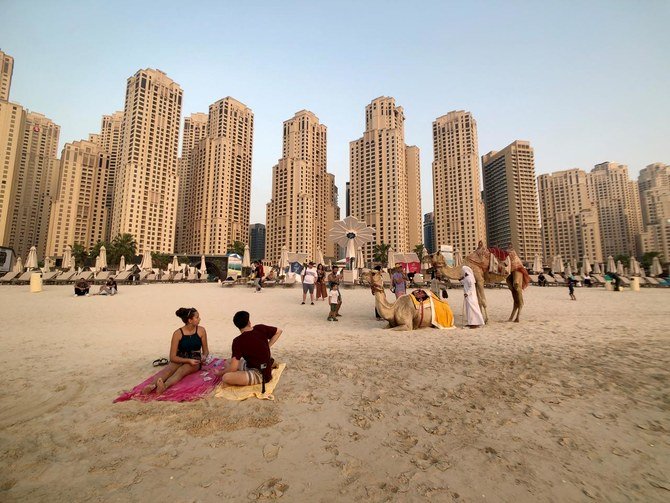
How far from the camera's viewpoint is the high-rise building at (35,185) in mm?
109812

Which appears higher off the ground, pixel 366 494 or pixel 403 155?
pixel 403 155

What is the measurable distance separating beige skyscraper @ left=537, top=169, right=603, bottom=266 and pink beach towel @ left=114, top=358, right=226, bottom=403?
420 ft

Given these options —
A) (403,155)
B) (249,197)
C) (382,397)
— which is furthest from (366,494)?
(249,197)

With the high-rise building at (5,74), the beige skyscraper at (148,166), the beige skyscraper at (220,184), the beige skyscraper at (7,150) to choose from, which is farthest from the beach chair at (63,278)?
the high-rise building at (5,74)

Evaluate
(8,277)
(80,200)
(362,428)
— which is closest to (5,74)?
(80,200)

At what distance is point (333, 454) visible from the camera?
10.2 ft

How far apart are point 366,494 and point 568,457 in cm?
210

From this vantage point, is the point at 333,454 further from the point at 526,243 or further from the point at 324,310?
the point at 526,243

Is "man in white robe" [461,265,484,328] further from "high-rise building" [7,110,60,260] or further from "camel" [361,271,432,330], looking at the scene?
"high-rise building" [7,110,60,260]

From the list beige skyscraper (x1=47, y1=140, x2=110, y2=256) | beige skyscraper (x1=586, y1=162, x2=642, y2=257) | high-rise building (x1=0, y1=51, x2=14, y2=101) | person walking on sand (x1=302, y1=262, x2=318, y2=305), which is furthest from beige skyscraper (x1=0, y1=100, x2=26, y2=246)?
beige skyscraper (x1=586, y1=162, x2=642, y2=257)

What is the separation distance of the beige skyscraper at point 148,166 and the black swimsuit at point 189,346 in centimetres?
10101

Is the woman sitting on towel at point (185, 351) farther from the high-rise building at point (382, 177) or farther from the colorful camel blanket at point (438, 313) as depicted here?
the high-rise building at point (382, 177)

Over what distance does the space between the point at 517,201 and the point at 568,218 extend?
23491mm

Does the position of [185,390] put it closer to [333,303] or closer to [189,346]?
[189,346]
